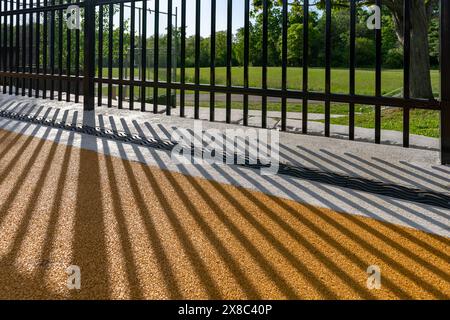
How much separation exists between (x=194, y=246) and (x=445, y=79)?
9.84ft

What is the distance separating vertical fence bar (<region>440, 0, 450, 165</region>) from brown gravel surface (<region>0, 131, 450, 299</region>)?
1.82 metres

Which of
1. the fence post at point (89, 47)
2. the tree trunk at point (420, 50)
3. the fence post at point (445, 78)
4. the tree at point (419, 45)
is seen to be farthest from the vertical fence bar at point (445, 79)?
the tree trunk at point (420, 50)

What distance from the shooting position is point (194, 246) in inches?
101

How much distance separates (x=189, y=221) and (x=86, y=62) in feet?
17.6

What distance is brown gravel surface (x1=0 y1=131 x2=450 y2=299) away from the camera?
82.6 inches

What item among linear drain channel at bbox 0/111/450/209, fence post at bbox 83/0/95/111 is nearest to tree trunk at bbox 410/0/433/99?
fence post at bbox 83/0/95/111

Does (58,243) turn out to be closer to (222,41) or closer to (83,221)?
(83,221)

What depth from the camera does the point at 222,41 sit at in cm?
2897

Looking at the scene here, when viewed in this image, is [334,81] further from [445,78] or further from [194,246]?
[194,246]

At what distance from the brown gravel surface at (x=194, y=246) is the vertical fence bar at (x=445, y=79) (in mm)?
1823

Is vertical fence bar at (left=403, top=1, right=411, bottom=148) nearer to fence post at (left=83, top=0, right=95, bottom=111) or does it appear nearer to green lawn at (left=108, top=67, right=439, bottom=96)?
fence post at (left=83, top=0, right=95, bottom=111)

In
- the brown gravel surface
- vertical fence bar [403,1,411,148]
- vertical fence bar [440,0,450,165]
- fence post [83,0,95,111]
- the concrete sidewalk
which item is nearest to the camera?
the brown gravel surface

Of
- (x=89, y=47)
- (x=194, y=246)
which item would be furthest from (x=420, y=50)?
(x=194, y=246)

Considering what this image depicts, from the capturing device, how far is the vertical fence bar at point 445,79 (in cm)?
425
